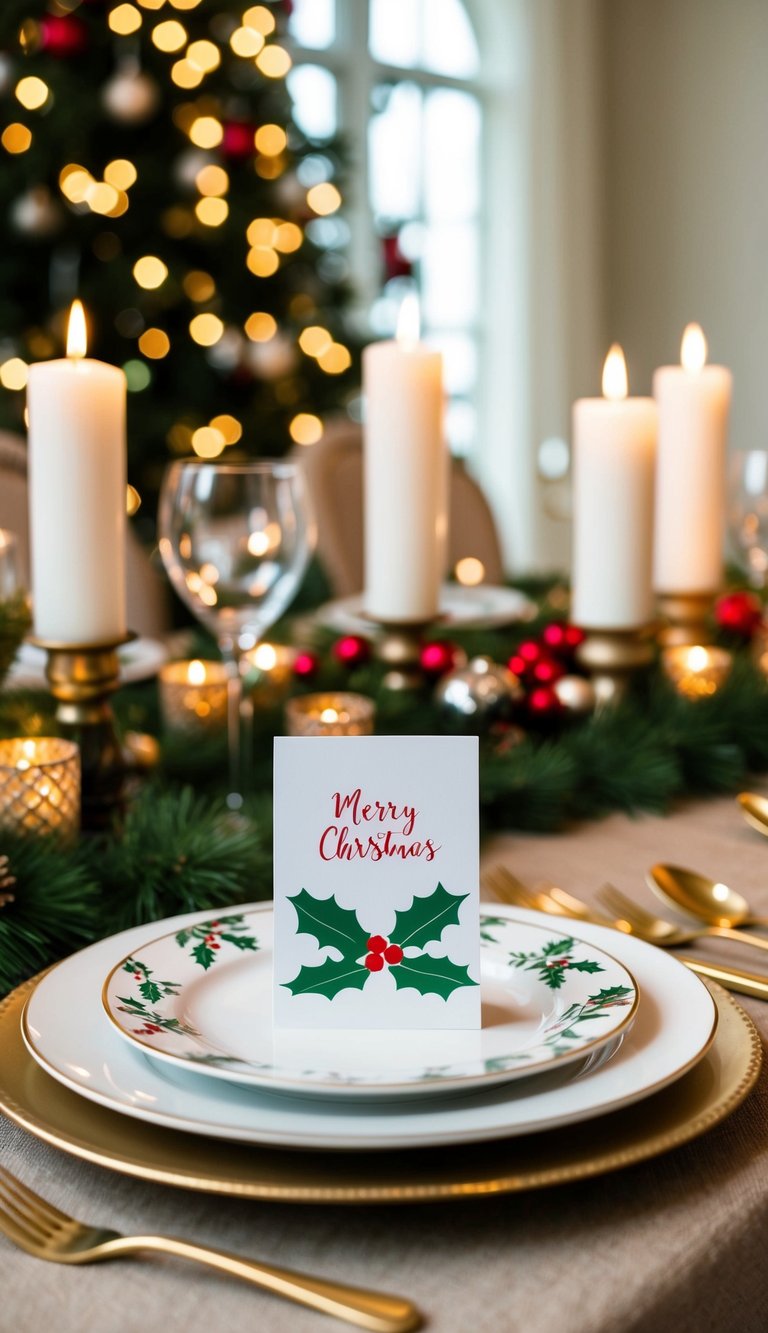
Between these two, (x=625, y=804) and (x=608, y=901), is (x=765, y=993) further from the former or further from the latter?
(x=625, y=804)

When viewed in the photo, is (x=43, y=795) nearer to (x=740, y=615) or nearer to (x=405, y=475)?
(x=405, y=475)

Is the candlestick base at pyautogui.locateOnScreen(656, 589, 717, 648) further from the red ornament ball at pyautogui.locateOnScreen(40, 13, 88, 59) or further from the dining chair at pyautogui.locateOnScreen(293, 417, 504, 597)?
the red ornament ball at pyautogui.locateOnScreen(40, 13, 88, 59)

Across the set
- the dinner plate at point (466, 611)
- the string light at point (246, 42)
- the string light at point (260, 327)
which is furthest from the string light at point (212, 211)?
the dinner plate at point (466, 611)

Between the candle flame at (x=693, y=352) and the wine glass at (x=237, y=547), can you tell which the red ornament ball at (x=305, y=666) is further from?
the candle flame at (x=693, y=352)

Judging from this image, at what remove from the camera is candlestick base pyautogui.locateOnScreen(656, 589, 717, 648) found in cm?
115

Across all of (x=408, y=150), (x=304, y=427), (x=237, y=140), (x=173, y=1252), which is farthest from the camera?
(x=408, y=150)

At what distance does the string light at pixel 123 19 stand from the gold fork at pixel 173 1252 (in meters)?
2.90

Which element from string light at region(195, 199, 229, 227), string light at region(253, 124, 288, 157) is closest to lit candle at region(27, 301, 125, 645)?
string light at region(195, 199, 229, 227)

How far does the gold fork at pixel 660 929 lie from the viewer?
2.10 feet

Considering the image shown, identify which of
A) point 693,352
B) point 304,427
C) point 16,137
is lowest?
point 304,427

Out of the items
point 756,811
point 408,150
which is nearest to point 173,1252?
point 756,811

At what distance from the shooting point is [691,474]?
1.13 m

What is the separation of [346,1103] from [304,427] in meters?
2.89

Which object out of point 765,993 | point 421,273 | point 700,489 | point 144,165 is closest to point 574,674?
point 700,489
